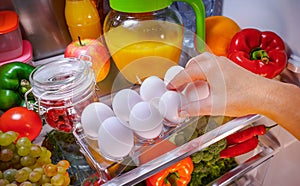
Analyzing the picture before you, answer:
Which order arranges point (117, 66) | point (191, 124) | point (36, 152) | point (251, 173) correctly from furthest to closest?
point (251, 173)
point (117, 66)
point (191, 124)
point (36, 152)

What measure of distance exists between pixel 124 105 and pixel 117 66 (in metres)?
0.19

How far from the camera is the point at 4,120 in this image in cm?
74

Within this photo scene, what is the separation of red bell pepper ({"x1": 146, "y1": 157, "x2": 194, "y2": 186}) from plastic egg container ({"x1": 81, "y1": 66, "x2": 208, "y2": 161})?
134mm

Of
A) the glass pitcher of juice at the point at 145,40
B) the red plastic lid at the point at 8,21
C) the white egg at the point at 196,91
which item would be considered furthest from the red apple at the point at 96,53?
the white egg at the point at 196,91

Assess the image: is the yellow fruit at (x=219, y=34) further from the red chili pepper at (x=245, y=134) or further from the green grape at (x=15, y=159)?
the green grape at (x=15, y=159)

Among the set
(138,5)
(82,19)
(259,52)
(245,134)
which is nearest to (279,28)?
(259,52)

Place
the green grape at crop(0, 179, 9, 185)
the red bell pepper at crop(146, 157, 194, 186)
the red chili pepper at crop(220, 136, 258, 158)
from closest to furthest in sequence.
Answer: the green grape at crop(0, 179, 9, 185) → the red bell pepper at crop(146, 157, 194, 186) → the red chili pepper at crop(220, 136, 258, 158)

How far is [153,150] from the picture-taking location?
28.2 inches

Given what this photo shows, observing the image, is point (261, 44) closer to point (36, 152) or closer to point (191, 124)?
point (191, 124)

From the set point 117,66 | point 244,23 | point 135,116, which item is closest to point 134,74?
point 117,66

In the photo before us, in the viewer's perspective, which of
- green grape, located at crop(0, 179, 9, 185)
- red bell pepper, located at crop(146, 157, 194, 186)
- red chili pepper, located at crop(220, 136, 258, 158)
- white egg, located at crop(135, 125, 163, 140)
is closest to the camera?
green grape, located at crop(0, 179, 9, 185)

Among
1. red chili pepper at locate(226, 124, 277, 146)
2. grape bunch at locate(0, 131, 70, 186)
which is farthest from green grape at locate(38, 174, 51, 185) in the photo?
red chili pepper at locate(226, 124, 277, 146)

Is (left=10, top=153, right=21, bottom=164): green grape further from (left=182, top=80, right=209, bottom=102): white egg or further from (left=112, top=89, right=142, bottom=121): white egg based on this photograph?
(left=182, top=80, right=209, bottom=102): white egg

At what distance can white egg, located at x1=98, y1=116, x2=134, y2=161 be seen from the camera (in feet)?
2.17
